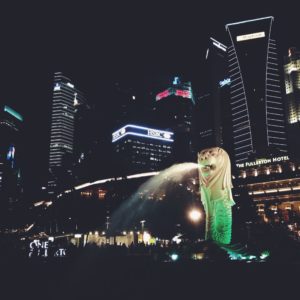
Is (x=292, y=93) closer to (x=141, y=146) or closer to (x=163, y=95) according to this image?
(x=141, y=146)

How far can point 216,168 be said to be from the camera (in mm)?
21594

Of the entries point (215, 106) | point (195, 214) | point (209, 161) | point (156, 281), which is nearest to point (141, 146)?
point (215, 106)

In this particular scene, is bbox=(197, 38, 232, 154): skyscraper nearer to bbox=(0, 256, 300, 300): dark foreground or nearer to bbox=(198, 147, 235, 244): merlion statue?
bbox=(198, 147, 235, 244): merlion statue

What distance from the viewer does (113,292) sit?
438 inches

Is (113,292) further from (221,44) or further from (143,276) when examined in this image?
(221,44)

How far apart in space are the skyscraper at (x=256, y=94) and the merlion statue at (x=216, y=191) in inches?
3759

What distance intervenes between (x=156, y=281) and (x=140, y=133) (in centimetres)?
12912

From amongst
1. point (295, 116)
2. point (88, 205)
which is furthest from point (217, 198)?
point (295, 116)

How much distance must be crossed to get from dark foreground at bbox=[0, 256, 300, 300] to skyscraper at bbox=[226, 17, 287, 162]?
343ft

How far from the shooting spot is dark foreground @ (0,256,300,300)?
35.1 ft

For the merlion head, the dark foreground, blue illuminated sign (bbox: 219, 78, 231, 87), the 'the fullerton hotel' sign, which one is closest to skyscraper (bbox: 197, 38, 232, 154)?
blue illuminated sign (bbox: 219, 78, 231, 87)

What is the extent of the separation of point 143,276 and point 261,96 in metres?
120

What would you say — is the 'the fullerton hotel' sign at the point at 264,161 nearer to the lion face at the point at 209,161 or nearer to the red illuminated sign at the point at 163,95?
the red illuminated sign at the point at 163,95

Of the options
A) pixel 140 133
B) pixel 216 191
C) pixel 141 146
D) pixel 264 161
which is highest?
pixel 140 133
